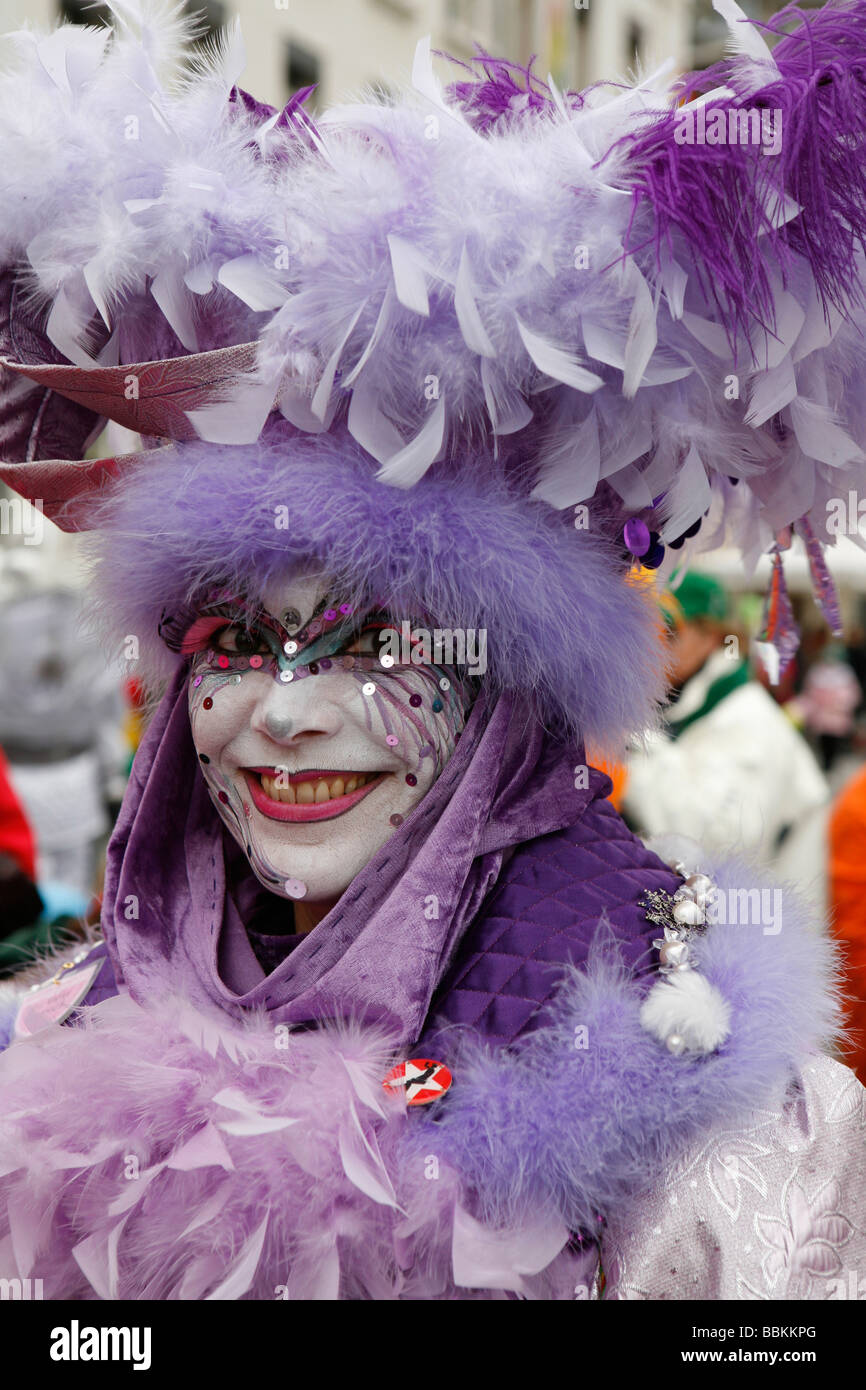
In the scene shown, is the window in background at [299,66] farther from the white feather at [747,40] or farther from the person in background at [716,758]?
the white feather at [747,40]

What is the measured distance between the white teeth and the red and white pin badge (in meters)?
0.31

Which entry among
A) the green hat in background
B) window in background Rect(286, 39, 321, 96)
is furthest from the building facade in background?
the green hat in background

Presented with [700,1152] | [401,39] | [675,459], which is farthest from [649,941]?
[401,39]

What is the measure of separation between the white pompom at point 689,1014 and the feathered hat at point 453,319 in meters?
0.32

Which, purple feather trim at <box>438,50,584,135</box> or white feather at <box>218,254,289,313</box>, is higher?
purple feather trim at <box>438,50,584,135</box>

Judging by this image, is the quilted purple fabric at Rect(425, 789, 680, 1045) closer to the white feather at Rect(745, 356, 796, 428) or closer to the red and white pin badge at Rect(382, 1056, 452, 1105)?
the red and white pin badge at Rect(382, 1056, 452, 1105)

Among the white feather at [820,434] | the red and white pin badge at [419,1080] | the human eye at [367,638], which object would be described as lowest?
the red and white pin badge at [419,1080]

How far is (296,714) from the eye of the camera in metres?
1.41

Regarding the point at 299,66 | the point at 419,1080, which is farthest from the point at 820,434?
the point at 299,66

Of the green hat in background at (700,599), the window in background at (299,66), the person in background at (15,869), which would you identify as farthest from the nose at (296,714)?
the window in background at (299,66)

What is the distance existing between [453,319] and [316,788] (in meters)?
0.55

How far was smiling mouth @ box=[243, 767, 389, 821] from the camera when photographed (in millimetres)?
1451

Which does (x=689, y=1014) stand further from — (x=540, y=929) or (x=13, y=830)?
(x=13, y=830)

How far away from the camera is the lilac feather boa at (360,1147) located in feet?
4.25
